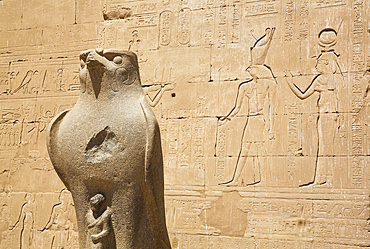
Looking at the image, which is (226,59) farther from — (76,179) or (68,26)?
(76,179)

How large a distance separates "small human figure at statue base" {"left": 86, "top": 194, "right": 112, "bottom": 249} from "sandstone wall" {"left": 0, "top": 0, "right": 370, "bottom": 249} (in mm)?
3475

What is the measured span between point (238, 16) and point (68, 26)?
2.63 meters

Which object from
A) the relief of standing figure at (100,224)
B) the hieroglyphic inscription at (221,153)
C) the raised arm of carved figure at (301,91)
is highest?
the raised arm of carved figure at (301,91)

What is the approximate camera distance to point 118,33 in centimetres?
743

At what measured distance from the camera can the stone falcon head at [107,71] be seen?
11.2 ft

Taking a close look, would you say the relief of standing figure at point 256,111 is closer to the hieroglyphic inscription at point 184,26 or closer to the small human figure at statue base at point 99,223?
the hieroglyphic inscription at point 184,26

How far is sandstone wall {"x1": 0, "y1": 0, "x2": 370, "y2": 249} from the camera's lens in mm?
6242

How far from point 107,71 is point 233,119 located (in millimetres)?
3513

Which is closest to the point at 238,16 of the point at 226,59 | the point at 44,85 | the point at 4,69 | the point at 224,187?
the point at 226,59

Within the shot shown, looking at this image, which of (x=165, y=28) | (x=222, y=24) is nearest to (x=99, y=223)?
(x=222, y=24)

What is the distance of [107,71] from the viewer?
3410 millimetres

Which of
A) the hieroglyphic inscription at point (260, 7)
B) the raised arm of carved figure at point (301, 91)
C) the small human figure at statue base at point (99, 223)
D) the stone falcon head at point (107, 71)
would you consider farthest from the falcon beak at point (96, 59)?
the hieroglyphic inscription at point (260, 7)

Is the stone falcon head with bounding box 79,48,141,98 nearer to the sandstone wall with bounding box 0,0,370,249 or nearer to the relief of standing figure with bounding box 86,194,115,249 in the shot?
the relief of standing figure with bounding box 86,194,115,249

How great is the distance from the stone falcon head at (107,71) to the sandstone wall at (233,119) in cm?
341
